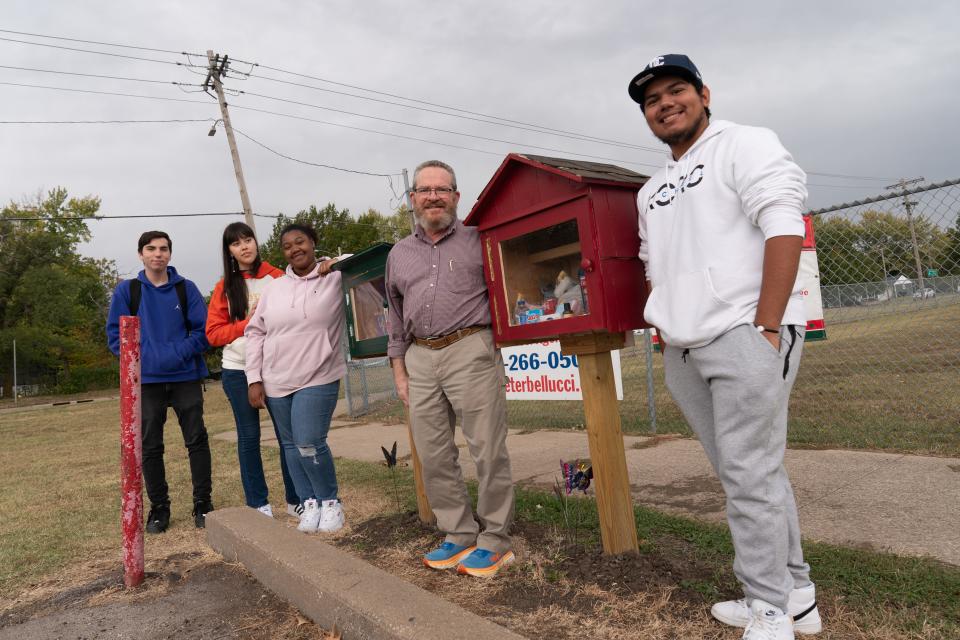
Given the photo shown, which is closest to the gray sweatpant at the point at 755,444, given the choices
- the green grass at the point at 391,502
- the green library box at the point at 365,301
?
the green grass at the point at 391,502

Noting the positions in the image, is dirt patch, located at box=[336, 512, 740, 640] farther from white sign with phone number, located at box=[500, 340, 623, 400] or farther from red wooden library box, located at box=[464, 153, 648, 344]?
white sign with phone number, located at box=[500, 340, 623, 400]

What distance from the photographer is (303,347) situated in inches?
164

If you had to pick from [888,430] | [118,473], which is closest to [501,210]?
[888,430]

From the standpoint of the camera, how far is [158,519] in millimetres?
4668

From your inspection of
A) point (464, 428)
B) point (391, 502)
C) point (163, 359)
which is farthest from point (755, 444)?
point (163, 359)

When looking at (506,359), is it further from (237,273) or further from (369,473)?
(237,273)

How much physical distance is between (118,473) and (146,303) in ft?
12.7

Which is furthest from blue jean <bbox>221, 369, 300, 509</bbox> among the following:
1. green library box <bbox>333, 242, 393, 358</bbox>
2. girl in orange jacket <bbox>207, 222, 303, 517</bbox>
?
green library box <bbox>333, 242, 393, 358</bbox>

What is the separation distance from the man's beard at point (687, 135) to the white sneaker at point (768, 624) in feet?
5.16

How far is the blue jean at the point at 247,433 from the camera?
15.0ft

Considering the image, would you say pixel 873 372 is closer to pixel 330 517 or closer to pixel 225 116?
pixel 330 517

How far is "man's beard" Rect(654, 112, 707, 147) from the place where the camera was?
242cm

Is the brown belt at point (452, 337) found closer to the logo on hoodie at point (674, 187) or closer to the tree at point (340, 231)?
the logo on hoodie at point (674, 187)

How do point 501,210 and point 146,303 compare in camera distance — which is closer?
point 501,210
